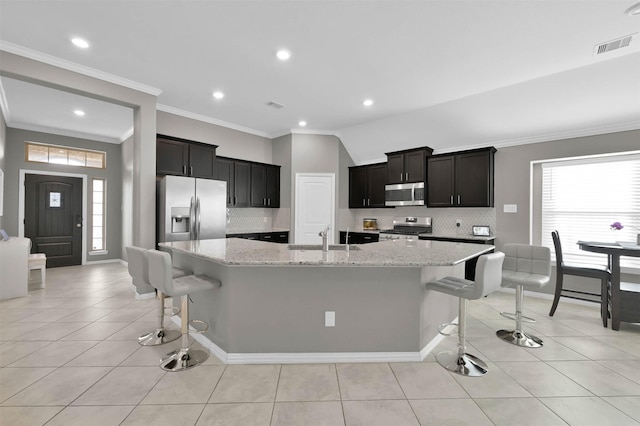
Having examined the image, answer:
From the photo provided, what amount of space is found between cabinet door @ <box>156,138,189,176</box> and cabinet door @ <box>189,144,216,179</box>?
98 mm

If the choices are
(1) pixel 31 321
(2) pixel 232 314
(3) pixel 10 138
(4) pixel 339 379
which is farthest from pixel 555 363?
(3) pixel 10 138

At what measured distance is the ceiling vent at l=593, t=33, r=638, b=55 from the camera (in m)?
2.79

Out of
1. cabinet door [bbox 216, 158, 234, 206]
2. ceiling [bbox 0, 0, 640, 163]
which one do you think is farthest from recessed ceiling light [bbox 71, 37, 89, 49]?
cabinet door [bbox 216, 158, 234, 206]

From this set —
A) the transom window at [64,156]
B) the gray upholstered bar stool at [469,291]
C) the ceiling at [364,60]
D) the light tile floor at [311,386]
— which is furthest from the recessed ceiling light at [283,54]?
the transom window at [64,156]

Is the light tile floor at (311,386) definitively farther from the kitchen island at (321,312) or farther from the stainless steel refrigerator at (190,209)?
the stainless steel refrigerator at (190,209)

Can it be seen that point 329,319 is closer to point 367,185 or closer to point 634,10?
point 634,10

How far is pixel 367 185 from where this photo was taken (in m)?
6.24

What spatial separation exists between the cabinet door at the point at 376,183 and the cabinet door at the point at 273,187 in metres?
1.94

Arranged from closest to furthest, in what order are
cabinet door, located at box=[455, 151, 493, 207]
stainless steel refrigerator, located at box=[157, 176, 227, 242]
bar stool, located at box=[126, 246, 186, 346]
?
1. bar stool, located at box=[126, 246, 186, 346]
2. stainless steel refrigerator, located at box=[157, 176, 227, 242]
3. cabinet door, located at box=[455, 151, 493, 207]

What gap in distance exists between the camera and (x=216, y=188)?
478 cm

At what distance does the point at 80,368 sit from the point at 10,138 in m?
6.00

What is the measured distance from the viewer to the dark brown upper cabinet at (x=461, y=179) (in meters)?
4.82

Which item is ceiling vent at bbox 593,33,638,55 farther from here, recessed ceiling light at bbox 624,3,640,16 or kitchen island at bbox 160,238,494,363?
kitchen island at bbox 160,238,494,363

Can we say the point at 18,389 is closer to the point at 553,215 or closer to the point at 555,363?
the point at 555,363
